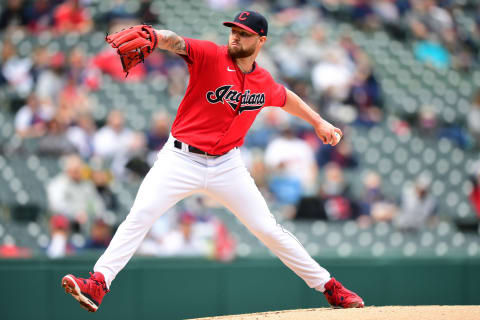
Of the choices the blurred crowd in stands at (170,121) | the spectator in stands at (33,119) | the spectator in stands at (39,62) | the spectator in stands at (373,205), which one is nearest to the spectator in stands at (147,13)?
the blurred crowd in stands at (170,121)

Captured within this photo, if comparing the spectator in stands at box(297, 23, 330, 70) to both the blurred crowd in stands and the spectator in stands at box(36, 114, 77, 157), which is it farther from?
the spectator in stands at box(36, 114, 77, 157)

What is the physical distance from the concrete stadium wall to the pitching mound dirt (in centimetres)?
208

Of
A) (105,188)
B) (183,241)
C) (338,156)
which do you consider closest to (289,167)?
(338,156)

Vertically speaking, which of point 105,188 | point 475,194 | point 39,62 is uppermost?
point 39,62

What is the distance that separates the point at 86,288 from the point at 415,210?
5.35m

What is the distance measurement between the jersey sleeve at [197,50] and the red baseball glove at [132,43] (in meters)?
0.27

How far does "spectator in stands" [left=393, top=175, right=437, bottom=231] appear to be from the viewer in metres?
8.12

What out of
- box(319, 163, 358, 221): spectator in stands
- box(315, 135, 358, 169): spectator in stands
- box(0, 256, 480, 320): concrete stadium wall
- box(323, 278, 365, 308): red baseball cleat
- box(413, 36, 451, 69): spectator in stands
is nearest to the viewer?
box(323, 278, 365, 308): red baseball cleat

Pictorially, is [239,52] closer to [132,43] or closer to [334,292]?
[132,43]

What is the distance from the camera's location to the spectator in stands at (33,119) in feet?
27.1

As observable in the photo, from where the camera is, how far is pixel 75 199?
23.6 feet

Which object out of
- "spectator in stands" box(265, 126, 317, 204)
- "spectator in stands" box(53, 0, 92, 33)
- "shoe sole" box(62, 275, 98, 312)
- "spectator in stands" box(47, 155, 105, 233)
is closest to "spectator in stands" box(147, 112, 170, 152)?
"spectator in stands" box(47, 155, 105, 233)

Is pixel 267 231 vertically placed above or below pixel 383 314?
above

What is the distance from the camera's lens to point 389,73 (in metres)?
10.7
